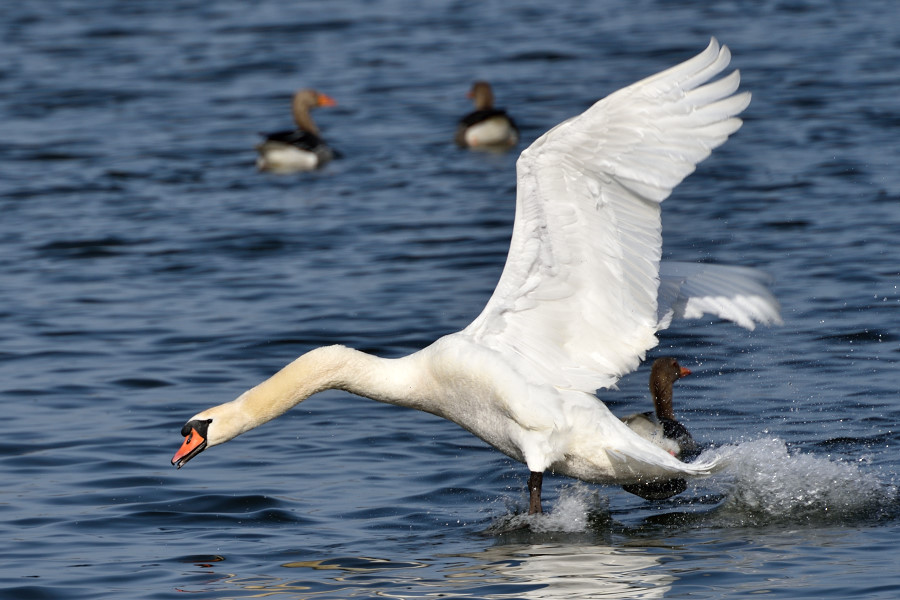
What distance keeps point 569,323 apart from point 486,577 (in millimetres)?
1449

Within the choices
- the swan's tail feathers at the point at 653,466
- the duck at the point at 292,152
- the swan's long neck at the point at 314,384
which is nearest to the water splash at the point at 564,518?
the swan's tail feathers at the point at 653,466

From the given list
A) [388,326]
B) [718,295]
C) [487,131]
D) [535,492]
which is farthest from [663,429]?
[487,131]

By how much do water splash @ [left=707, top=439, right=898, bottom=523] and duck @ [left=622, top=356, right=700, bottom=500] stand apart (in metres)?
0.33

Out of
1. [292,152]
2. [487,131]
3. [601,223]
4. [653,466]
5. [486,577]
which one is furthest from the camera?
[487,131]

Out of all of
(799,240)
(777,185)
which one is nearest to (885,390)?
(799,240)

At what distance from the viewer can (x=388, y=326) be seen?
11.9 m

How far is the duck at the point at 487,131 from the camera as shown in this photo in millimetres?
19859

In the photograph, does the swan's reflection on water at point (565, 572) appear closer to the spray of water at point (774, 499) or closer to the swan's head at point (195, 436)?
the spray of water at point (774, 499)

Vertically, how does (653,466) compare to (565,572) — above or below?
above

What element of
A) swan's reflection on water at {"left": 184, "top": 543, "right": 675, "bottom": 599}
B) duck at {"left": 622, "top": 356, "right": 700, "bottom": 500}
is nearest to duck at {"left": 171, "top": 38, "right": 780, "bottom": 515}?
duck at {"left": 622, "top": 356, "right": 700, "bottom": 500}

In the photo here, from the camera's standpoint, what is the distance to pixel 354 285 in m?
13.2

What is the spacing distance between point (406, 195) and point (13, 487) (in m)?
8.82

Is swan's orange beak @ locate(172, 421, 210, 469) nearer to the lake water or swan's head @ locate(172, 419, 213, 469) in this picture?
swan's head @ locate(172, 419, 213, 469)

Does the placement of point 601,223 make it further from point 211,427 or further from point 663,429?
point 211,427
